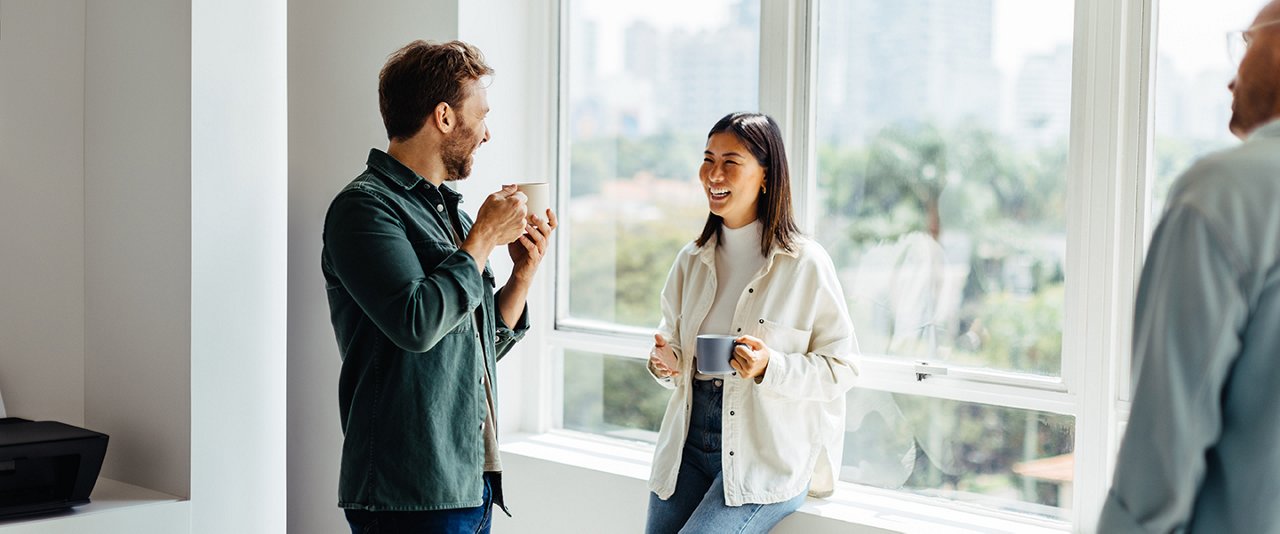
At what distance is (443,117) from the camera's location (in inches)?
73.3

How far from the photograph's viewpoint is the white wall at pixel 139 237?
2.23 metres

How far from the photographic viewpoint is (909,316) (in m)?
2.56

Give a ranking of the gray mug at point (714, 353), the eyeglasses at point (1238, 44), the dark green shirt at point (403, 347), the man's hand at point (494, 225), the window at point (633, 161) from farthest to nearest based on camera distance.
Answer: the window at point (633, 161) → the gray mug at point (714, 353) → the man's hand at point (494, 225) → the dark green shirt at point (403, 347) → the eyeglasses at point (1238, 44)

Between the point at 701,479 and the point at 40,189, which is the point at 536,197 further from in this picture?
the point at 40,189

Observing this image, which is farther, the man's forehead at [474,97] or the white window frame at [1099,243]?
the white window frame at [1099,243]

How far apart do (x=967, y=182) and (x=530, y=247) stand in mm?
1135

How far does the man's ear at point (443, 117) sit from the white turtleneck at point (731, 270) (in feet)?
2.78

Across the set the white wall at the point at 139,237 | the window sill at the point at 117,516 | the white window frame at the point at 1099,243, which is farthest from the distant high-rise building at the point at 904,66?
the window sill at the point at 117,516

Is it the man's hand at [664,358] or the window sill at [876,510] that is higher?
the man's hand at [664,358]

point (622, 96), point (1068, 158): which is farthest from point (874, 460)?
point (622, 96)

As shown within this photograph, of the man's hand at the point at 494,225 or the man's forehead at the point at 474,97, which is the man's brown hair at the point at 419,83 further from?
the man's hand at the point at 494,225

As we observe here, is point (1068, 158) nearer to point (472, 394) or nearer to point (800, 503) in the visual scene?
point (800, 503)

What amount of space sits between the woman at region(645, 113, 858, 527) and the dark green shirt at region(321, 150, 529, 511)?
2.27 feet

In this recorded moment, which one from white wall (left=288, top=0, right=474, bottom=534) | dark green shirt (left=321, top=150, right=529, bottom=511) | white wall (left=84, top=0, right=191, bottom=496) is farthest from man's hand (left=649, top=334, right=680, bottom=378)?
white wall (left=288, top=0, right=474, bottom=534)
